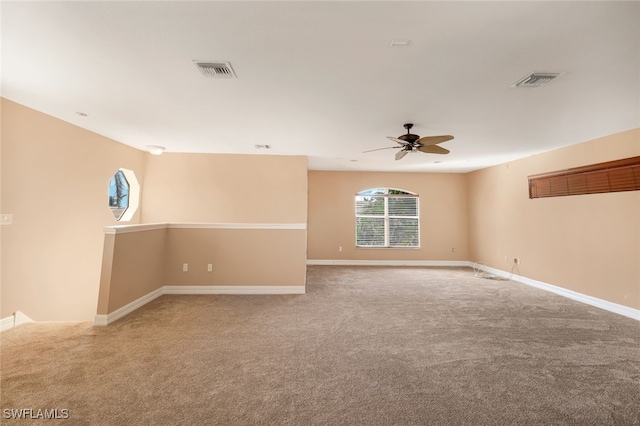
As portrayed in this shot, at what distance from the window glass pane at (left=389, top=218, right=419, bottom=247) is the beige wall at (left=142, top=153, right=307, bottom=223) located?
3135mm

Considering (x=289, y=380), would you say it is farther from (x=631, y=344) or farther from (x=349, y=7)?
(x=631, y=344)

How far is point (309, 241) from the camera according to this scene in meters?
6.58

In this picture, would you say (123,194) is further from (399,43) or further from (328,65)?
(399,43)

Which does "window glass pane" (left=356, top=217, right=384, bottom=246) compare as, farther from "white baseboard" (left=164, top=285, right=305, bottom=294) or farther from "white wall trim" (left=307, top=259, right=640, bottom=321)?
"white baseboard" (left=164, top=285, right=305, bottom=294)

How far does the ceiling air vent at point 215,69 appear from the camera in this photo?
6.43 ft

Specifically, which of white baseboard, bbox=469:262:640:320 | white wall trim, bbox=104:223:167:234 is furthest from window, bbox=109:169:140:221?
white baseboard, bbox=469:262:640:320

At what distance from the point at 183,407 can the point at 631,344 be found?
4071 mm

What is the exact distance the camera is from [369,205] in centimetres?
682

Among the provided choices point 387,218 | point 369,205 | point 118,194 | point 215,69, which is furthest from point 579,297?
point 118,194

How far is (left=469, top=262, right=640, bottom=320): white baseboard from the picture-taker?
10.6 feet

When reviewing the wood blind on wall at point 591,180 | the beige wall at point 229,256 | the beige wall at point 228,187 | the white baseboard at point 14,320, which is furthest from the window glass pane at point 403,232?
the white baseboard at point 14,320

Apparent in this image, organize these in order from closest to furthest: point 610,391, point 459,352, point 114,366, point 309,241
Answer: point 610,391
point 114,366
point 459,352
point 309,241

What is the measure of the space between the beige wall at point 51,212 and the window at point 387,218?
5322mm

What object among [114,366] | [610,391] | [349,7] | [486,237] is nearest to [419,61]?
[349,7]
